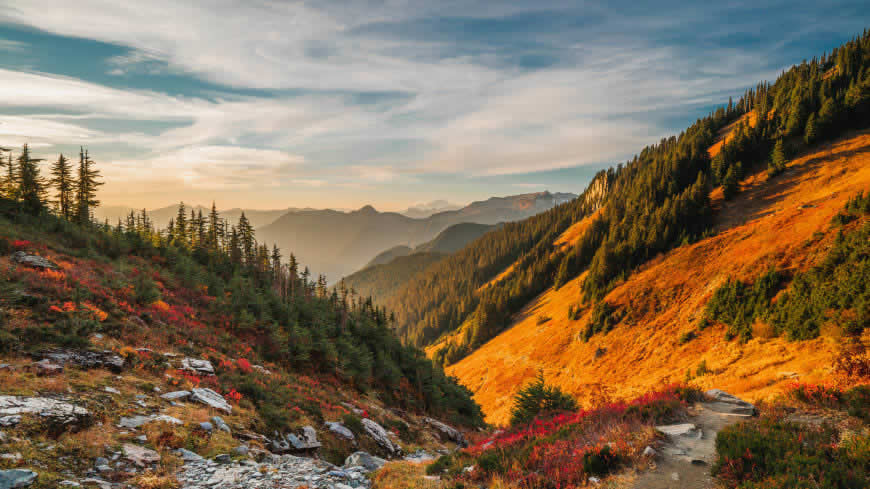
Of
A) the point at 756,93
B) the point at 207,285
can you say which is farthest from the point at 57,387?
the point at 756,93

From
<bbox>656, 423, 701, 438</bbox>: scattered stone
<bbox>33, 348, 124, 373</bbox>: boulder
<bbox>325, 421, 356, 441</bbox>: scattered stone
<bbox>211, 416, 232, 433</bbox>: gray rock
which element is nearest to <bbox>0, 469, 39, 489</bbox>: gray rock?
<bbox>211, 416, 232, 433</bbox>: gray rock

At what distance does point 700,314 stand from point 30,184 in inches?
3345

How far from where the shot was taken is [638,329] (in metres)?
52.5

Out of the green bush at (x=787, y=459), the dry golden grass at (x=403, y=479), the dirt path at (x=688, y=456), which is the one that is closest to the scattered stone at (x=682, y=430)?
the dirt path at (x=688, y=456)

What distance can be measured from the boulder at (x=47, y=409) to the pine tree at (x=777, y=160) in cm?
10007

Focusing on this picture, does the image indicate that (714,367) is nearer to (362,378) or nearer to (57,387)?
(362,378)

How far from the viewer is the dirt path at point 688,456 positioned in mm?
6828

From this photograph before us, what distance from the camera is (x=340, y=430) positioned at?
51.2 feet

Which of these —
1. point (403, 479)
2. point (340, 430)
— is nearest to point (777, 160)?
point (403, 479)

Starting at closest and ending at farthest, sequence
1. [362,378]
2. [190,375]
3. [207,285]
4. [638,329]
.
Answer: [190,375]
[362,378]
[207,285]
[638,329]

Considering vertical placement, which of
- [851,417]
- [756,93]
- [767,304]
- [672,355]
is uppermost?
[756,93]

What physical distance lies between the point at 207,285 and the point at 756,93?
208751 millimetres

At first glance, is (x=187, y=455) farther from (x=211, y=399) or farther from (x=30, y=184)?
(x=30, y=184)

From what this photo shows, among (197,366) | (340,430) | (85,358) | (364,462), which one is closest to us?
(85,358)
